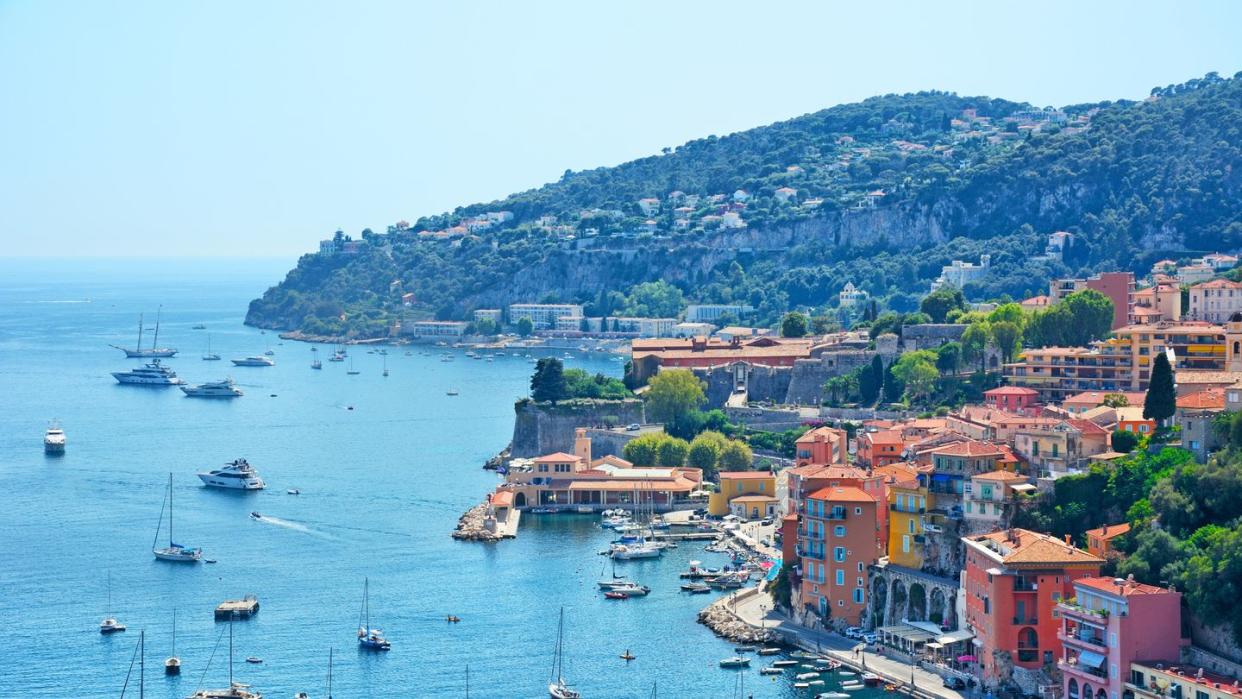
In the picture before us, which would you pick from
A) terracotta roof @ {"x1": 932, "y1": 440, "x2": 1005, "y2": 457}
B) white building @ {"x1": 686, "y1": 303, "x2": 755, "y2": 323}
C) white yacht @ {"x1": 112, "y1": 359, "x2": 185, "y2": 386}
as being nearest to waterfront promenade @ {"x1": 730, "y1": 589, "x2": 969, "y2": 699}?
terracotta roof @ {"x1": 932, "y1": 440, "x2": 1005, "y2": 457}

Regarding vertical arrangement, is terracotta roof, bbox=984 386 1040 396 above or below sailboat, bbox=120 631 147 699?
above

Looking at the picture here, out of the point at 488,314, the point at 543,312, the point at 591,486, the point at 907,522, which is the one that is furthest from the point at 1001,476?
the point at 488,314

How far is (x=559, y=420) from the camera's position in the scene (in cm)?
6712

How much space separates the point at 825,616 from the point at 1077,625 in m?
7.50

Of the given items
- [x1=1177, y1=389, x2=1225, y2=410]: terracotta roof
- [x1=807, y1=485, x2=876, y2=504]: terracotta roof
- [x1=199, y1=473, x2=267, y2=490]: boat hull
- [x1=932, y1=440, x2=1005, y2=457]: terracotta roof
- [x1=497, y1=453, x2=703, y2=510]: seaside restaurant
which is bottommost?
[x1=199, y1=473, x2=267, y2=490]: boat hull

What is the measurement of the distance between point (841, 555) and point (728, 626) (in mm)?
2675

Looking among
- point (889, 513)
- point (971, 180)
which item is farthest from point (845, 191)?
point (889, 513)

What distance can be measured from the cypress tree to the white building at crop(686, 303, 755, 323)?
3401 inches

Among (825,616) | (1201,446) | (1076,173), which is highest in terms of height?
(1076,173)

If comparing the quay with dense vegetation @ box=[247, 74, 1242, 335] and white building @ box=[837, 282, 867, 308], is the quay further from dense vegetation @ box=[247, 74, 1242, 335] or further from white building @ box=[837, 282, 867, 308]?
white building @ box=[837, 282, 867, 308]

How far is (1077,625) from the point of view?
33.5m

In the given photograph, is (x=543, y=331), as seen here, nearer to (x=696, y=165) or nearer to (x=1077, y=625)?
(x=696, y=165)

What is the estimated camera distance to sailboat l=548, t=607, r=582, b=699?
36531mm

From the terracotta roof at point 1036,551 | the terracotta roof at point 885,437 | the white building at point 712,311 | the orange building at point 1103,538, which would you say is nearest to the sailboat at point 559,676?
the terracotta roof at point 1036,551
